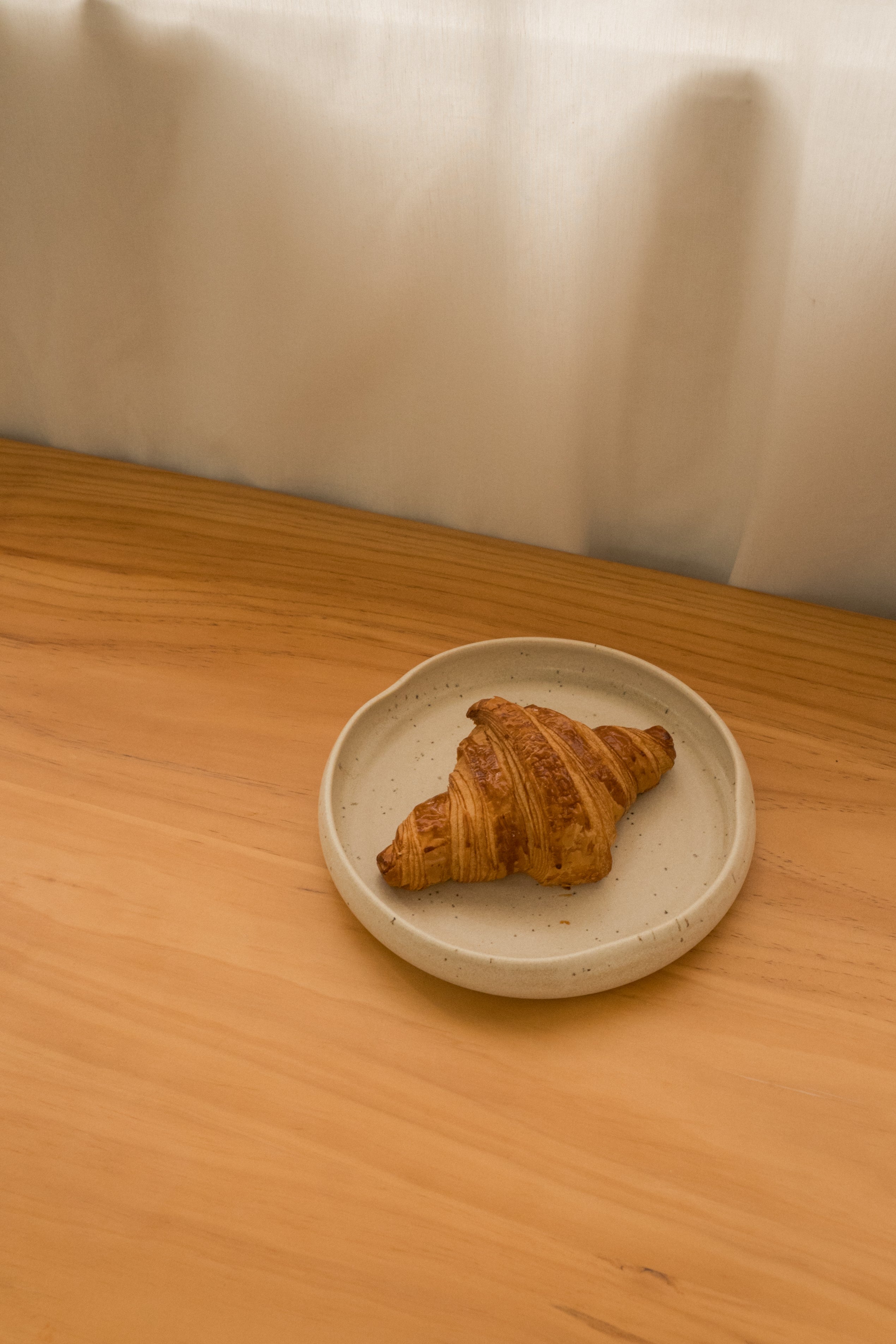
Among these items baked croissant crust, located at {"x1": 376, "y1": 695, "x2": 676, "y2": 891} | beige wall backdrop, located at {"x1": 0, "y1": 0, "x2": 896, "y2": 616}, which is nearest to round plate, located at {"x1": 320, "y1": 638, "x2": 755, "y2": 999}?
baked croissant crust, located at {"x1": 376, "y1": 695, "x2": 676, "y2": 891}

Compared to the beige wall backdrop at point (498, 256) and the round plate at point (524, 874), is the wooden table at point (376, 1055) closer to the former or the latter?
the round plate at point (524, 874)

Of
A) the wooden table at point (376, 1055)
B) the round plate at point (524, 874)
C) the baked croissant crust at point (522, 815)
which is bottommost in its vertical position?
the wooden table at point (376, 1055)

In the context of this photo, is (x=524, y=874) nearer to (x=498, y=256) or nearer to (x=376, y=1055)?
(x=376, y=1055)

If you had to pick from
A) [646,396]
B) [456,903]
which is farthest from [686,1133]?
[646,396]

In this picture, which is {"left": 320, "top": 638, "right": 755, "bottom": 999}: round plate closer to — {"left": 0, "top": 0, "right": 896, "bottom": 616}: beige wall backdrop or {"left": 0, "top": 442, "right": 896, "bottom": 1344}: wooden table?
{"left": 0, "top": 442, "right": 896, "bottom": 1344}: wooden table

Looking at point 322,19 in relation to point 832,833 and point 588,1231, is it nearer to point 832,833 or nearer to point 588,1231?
point 832,833

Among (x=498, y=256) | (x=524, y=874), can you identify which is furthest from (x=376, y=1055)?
(x=498, y=256)

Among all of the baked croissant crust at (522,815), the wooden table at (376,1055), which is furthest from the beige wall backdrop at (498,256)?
the baked croissant crust at (522,815)
